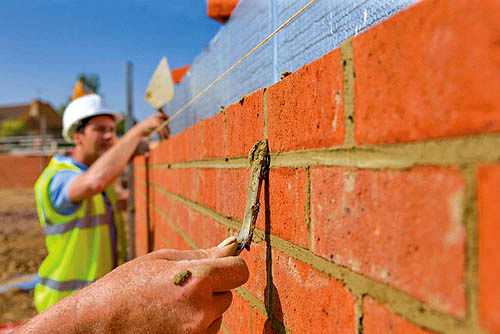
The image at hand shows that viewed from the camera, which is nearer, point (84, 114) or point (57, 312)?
point (57, 312)

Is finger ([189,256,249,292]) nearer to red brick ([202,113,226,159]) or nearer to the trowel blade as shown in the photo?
red brick ([202,113,226,159])

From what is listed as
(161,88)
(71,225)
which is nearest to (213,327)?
(161,88)

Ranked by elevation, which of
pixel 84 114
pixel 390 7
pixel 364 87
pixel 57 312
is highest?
pixel 84 114

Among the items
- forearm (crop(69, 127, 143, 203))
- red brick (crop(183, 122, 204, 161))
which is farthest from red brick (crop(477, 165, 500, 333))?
forearm (crop(69, 127, 143, 203))

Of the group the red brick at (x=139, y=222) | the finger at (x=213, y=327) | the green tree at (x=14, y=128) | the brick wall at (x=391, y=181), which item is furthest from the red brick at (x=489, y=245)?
the green tree at (x=14, y=128)

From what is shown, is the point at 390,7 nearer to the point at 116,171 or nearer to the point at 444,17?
the point at 444,17

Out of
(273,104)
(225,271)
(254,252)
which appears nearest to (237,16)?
(273,104)

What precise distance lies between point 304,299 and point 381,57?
51 centimetres

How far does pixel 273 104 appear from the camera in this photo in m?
0.97

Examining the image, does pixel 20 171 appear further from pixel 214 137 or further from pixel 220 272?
pixel 220 272

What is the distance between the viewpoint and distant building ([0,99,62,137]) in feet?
97.1

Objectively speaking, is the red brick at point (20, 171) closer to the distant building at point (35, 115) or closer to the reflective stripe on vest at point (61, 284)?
the distant building at point (35, 115)

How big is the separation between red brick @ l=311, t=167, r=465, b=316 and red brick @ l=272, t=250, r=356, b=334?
0.06 meters

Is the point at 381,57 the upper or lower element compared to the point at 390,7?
lower
